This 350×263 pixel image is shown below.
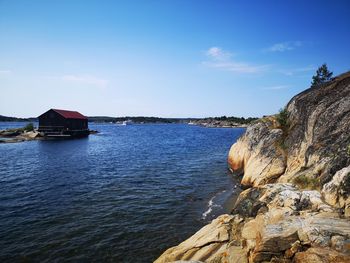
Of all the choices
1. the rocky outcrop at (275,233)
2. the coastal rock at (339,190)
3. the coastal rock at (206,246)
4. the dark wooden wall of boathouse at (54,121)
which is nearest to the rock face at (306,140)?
the coastal rock at (339,190)

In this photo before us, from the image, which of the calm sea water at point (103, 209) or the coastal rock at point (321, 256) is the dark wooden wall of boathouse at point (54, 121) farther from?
the coastal rock at point (321, 256)

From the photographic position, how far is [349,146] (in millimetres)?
12430

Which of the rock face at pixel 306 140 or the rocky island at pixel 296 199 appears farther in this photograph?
the rock face at pixel 306 140

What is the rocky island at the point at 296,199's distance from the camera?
828 cm

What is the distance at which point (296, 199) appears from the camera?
1137cm

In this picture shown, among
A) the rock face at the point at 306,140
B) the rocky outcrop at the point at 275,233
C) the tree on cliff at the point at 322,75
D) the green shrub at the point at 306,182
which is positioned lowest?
the rocky outcrop at the point at 275,233

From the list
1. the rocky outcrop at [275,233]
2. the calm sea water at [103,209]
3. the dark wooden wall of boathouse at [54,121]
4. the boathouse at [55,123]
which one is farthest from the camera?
the dark wooden wall of boathouse at [54,121]

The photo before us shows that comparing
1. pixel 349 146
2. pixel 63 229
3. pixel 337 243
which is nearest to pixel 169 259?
pixel 337 243

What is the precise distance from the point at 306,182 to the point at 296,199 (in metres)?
2.23

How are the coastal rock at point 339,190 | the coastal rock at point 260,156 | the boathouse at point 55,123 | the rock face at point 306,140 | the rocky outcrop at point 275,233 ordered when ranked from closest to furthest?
the rocky outcrop at point 275,233 < the coastal rock at point 339,190 < the rock face at point 306,140 < the coastal rock at point 260,156 < the boathouse at point 55,123

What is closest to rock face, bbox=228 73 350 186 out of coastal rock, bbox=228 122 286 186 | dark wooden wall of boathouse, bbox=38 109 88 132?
coastal rock, bbox=228 122 286 186

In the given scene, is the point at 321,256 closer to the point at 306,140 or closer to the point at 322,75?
the point at 306,140

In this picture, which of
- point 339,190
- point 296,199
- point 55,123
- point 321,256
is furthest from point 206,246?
point 55,123

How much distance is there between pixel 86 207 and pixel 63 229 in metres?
3.39
